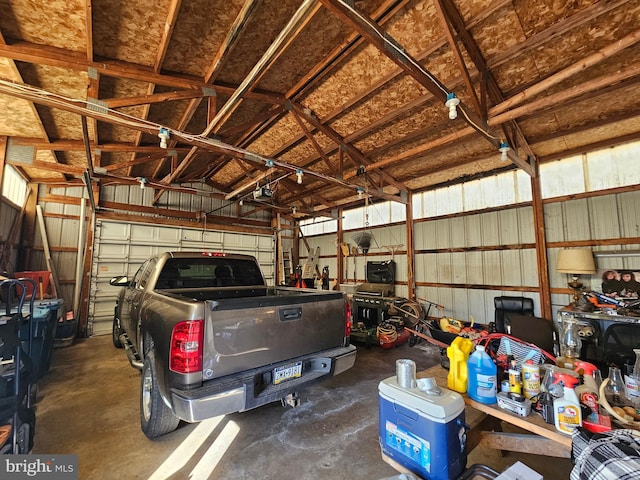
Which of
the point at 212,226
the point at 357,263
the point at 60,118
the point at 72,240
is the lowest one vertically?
the point at 357,263

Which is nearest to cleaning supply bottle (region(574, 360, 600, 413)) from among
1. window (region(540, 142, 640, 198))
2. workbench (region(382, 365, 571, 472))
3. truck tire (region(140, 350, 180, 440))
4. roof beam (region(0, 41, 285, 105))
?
workbench (region(382, 365, 571, 472))

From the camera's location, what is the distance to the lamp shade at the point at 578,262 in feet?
13.5

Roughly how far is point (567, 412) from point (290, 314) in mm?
1649

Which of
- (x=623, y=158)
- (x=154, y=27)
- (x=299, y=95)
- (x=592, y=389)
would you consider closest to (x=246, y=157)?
(x=299, y=95)

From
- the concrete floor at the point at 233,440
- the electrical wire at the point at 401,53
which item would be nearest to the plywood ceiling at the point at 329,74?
the electrical wire at the point at 401,53

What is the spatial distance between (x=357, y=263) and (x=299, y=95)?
17.5 ft

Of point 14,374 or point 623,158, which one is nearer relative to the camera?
point 14,374

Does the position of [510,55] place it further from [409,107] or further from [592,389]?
[592,389]

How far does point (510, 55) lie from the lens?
3.36 metres

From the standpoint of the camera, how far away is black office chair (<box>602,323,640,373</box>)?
315cm

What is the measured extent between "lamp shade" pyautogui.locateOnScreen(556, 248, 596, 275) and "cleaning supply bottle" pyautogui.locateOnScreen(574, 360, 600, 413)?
3402mm

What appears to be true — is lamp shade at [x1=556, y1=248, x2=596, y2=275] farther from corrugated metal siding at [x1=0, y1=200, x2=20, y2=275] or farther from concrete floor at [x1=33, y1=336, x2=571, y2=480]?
corrugated metal siding at [x1=0, y1=200, x2=20, y2=275]

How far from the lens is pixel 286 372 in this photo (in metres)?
2.12

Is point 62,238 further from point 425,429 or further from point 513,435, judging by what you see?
point 513,435
